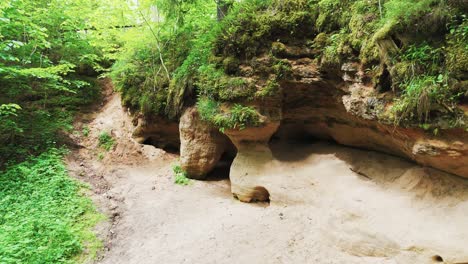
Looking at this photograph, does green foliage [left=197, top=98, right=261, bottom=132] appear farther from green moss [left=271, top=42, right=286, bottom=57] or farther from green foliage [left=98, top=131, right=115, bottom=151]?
green foliage [left=98, top=131, right=115, bottom=151]

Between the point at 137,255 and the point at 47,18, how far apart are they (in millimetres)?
8842

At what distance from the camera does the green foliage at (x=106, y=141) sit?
357 inches

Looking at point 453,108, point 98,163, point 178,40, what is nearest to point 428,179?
point 453,108

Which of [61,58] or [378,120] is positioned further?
[61,58]

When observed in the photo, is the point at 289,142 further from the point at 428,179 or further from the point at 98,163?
the point at 98,163

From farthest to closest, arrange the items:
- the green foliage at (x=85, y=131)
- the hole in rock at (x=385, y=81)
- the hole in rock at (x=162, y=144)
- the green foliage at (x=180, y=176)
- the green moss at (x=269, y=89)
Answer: the hole in rock at (x=162, y=144) → the green foliage at (x=85, y=131) → the green foliage at (x=180, y=176) → the green moss at (x=269, y=89) → the hole in rock at (x=385, y=81)

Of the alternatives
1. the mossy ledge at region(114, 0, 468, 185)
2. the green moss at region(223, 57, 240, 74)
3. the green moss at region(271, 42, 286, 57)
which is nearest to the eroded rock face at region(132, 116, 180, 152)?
the mossy ledge at region(114, 0, 468, 185)

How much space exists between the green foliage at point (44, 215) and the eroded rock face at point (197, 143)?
8.79 ft

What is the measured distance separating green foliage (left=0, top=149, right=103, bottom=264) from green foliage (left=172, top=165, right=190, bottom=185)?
2260 mm

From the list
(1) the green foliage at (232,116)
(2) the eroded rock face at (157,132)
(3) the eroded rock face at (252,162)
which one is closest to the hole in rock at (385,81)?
(3) the eroded rock face at (252,162)

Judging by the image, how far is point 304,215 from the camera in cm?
532

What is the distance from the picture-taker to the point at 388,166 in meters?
5.14

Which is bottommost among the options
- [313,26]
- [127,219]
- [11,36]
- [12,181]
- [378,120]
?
[127,219]

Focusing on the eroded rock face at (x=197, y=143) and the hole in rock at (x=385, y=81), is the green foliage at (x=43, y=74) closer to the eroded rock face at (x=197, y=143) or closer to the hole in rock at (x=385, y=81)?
the eroded rock face at (x=197, y=143)
